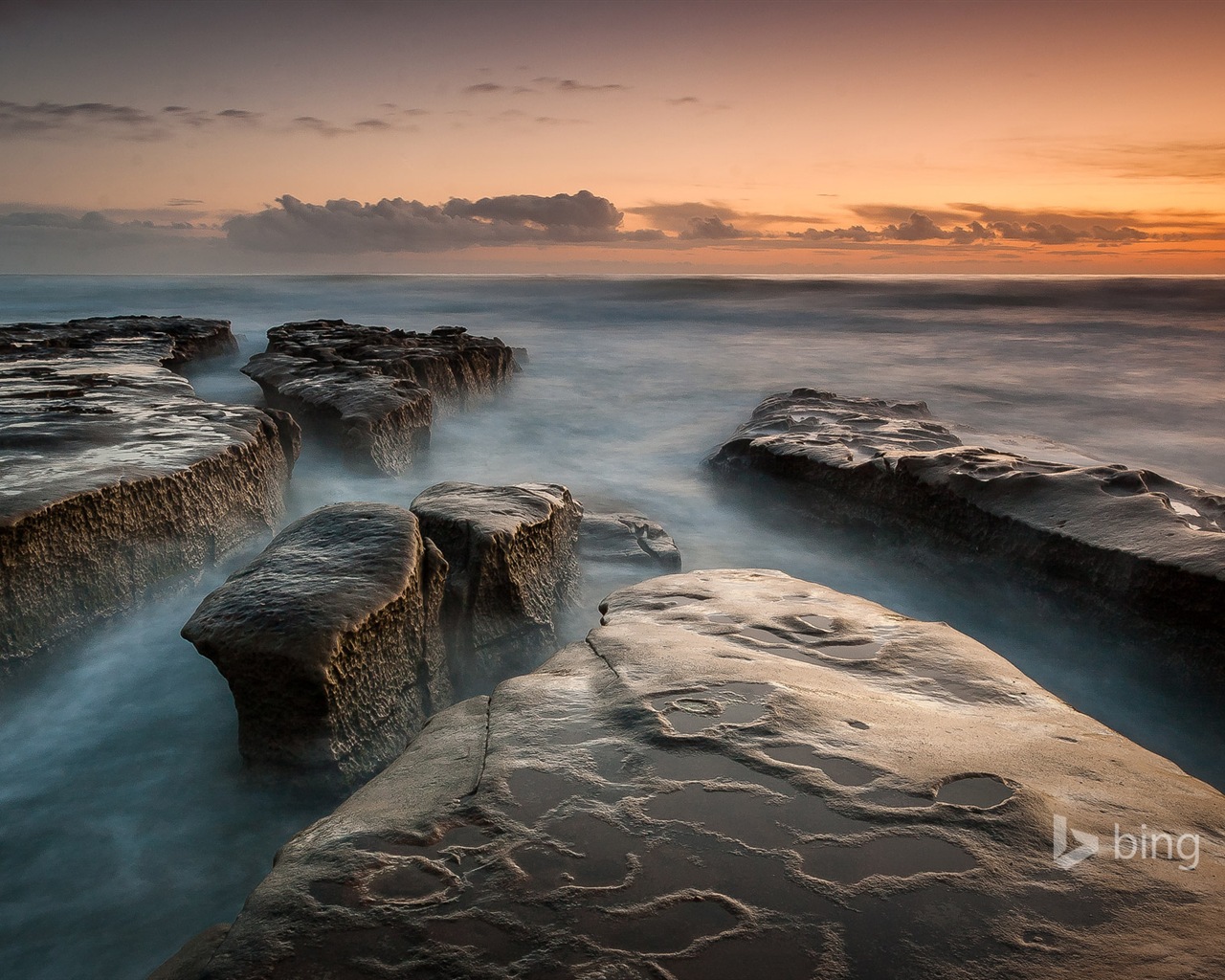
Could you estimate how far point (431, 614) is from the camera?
364 cm

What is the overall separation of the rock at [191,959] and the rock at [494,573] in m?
1.88

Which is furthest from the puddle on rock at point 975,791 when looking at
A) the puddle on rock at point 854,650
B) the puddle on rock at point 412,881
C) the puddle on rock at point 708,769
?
the puddle on rock at point 412,881

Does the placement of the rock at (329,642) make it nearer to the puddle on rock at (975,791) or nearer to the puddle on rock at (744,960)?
the puddle on rock at (744,960)

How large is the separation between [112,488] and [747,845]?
366cm

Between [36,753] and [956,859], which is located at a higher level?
[956,859]

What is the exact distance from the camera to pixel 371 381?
8.29 m

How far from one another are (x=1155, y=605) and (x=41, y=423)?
6.72m

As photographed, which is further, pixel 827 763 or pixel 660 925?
pixel 827 763

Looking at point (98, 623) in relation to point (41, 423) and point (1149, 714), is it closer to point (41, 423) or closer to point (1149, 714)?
point (41, 423)

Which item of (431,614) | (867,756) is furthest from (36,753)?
(867,756)

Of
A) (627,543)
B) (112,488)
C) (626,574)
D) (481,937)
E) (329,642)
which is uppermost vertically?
(112,488)

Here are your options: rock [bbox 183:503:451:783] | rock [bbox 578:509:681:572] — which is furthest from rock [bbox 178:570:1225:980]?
rock [bbox 578:509:681:572]
